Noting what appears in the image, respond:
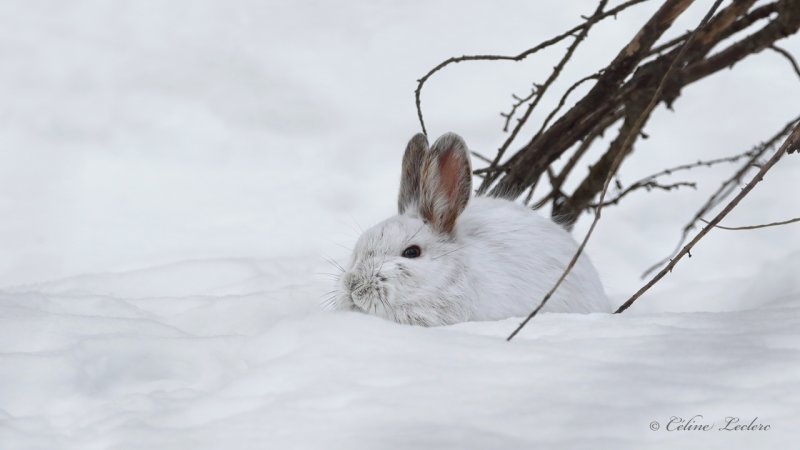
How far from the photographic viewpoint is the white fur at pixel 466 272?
129 inches

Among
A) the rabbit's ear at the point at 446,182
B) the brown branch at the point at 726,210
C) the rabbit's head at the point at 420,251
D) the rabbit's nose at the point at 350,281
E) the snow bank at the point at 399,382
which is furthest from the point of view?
the rabbit's ear at the point at 446,182

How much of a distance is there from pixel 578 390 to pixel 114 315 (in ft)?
6.59

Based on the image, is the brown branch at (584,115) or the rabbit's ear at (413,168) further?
the brown branch at (584,115)

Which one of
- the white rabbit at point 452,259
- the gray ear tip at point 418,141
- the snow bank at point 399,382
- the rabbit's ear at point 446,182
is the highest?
the gray ear tip at point 418,141

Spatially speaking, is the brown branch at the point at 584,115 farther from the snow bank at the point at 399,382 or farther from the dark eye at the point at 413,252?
the snow bank at the point at 399,382

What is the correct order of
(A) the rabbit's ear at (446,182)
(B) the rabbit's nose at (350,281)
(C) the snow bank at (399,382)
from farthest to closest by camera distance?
1. (A) the rabbit's ear at (446,182)
2. (B) the rabbit's nose at (350,281)
3. (C) the snow bank at (399,382)

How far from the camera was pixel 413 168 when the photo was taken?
3.66 meters

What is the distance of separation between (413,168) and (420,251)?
0.35 m

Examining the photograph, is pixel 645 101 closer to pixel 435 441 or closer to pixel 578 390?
pixel 578 390

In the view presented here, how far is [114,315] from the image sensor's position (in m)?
3.68

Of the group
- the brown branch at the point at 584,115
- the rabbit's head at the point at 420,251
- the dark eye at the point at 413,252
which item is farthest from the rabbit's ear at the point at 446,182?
the brown branch at the point at 584,115

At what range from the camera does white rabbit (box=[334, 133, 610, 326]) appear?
329 cm

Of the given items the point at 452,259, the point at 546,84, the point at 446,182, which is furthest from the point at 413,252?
the point at 546,84

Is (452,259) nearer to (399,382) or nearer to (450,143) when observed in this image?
(450,143)
